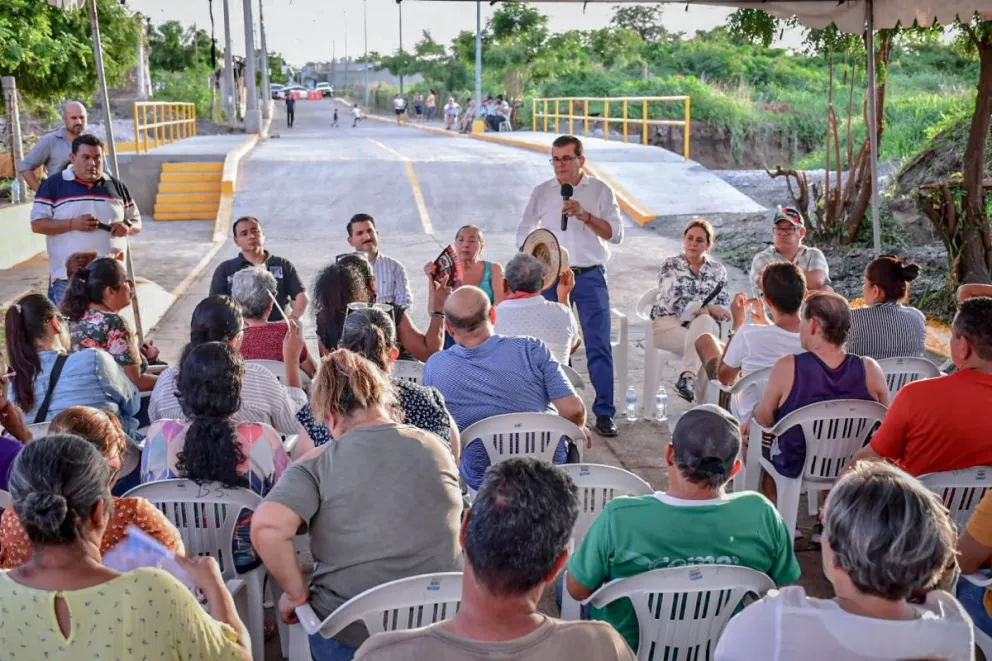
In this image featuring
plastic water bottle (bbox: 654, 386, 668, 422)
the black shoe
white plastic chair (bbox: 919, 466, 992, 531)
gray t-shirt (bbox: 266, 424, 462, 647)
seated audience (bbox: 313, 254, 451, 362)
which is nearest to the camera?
gray t-shirt (bbox: 266, 424, 462, 647)

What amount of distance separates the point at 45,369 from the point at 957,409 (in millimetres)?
3433

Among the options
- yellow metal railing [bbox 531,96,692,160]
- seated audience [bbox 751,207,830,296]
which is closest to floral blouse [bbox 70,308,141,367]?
seated audience [bbox 751,207,830,296]

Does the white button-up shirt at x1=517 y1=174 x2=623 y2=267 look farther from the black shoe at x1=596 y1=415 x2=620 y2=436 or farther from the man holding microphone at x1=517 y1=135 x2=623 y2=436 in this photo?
the black shoe at x1=596 y1=415 x2=620 y2=436

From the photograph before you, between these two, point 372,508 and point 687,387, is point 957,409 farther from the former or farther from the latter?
point 687,387

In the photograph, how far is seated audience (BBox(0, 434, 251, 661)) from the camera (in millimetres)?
2037

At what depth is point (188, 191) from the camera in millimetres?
18156

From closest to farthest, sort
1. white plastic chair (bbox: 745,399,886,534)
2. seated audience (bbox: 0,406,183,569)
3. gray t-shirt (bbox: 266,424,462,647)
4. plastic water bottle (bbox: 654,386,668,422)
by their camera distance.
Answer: seated audience (bbox: 0,406,183,569), gray t-shirt (bbox: 266,424,462,647), white plastic chair (bbox: 745,399,886,534), plastic water bottle (bbox: 654,386,668,422)

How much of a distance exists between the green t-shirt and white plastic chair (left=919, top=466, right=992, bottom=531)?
995 millimetres

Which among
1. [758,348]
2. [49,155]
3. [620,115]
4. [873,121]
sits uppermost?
[620,115]

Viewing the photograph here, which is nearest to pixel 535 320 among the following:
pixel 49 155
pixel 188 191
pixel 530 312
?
pixel 530 312

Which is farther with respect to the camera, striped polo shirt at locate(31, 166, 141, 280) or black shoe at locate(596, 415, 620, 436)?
striped polo shirt at locate(31, 166, 141, 280)

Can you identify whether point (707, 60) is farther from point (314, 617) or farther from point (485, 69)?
point (314, 617)

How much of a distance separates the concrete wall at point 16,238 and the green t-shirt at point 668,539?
35.1 feet

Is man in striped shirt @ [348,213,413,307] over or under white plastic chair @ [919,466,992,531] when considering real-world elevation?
over
